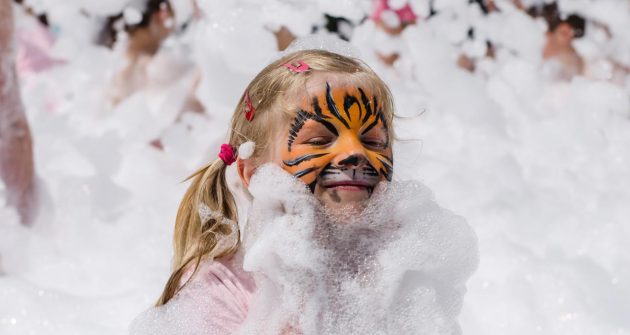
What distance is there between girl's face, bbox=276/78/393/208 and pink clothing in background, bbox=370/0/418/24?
1300 mm

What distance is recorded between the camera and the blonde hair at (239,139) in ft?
3.44

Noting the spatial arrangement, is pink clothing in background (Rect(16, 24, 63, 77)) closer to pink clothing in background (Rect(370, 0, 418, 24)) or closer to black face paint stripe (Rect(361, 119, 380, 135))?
pink clothing in background (Rect(370, 0, 418, 24))

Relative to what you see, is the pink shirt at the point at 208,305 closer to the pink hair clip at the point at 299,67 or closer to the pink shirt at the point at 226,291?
the pink shirt at the point at 226,291

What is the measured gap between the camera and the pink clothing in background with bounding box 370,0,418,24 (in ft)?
7.56

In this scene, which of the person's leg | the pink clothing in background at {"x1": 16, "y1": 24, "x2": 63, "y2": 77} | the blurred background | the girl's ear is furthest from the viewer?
the pink clothing in background at {"x1": 16, "y1": 24, "x2": 63, "y2": 77}

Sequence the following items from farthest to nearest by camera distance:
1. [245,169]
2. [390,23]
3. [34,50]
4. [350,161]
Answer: [34,50]
[390,23]
[245,169]
[350,161]

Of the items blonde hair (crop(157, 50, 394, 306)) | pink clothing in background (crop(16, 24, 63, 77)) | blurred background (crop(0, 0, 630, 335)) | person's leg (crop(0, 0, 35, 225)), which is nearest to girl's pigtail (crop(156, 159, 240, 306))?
blonde hair (crop(157, 50, 394, 306))

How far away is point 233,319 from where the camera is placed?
99 centimetres

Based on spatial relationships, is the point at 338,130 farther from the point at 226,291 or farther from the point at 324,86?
the point at 226,291

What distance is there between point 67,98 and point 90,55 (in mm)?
171

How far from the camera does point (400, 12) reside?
91.8 inches

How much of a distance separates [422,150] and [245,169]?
0.98 metres

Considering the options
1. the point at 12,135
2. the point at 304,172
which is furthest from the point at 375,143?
the point at 12,135

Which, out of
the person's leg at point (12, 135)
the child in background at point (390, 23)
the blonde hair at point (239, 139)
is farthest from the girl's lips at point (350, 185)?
the child in background at point (390, 23)
